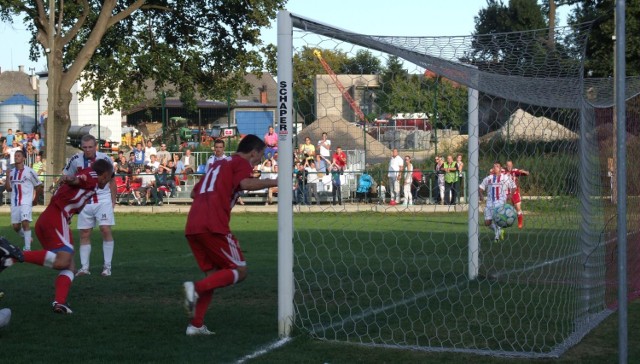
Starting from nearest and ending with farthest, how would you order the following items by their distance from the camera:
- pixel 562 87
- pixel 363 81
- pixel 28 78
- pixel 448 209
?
pixel 363 81 → pixel 562 87 → pixel 448 209 → pixel 28 78

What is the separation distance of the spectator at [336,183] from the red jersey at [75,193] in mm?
2618

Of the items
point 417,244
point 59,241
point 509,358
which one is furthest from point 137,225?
point 509,358

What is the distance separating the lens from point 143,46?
34688 millimetres

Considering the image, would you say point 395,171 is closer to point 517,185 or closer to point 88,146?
point 517,185

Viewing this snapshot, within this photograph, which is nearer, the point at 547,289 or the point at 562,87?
the point at 562,87

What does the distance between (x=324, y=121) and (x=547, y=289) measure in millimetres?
3388

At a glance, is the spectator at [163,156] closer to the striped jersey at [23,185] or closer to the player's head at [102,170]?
the striped jersey at [23,185]

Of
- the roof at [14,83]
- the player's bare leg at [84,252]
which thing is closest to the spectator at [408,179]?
the player's bare leg at [84,252]

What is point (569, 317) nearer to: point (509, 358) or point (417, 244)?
point (509, 358)

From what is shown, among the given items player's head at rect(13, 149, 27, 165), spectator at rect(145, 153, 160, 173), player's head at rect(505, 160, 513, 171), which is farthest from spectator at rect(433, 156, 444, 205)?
spectator at rect(145, 153, 160, 173)

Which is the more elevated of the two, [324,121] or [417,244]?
[324,121]

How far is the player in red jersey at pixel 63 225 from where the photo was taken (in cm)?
915

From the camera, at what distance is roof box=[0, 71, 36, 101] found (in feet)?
279

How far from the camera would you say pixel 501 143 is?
9438 millimetres
